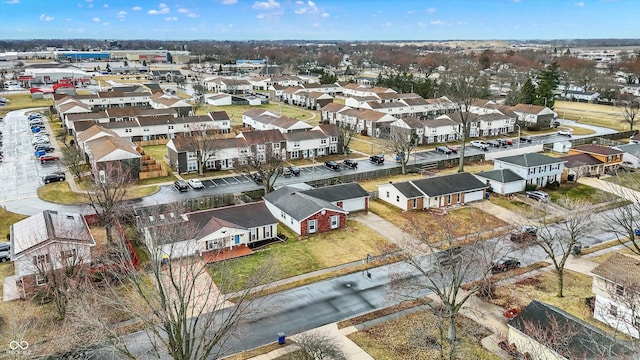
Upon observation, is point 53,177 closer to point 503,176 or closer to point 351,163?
point 351,163

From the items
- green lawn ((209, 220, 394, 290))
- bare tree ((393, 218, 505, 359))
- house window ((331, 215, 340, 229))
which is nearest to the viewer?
bare tree ((393, 218, 505, 359))

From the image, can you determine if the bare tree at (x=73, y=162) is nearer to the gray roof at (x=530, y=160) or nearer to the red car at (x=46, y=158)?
the red car at (x=46, y=158)

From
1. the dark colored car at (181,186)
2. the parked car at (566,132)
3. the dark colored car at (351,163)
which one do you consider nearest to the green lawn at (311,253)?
the dark colored car at (181,186)

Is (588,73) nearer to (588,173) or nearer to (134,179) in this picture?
(588,173)

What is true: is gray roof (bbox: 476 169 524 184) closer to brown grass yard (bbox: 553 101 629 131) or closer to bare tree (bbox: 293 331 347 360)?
bare tree (bbox: 293 331 347 360)

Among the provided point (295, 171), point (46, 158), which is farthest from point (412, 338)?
point (46, 158)

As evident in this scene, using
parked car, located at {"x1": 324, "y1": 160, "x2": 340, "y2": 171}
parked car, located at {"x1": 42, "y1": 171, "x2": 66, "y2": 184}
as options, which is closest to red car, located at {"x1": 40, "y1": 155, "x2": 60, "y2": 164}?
parked car, located at {"x1": 42, "y1": 171, "x2": 66, "y2": 184}
